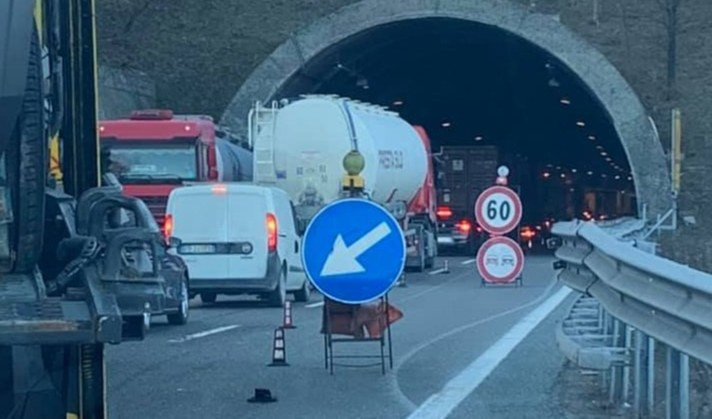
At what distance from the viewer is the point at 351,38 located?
157 ft

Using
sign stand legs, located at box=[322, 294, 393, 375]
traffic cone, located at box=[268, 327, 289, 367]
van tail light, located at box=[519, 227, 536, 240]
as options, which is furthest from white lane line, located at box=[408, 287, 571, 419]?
van tail light, located at box=[519, 227, 536, 240]

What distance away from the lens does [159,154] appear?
32.2 metres

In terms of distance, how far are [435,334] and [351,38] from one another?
97.1ft

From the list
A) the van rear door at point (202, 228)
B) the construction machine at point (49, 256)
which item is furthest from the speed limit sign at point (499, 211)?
the construction machine at point (49, 256)

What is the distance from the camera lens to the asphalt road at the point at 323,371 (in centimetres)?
1181

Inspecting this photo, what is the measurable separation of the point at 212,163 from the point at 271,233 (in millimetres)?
7322

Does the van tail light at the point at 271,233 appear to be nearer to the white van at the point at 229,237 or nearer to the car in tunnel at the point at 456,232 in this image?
the white van at the point at 229,237

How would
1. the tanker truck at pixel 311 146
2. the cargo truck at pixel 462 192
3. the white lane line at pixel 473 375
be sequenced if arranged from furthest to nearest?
the cargo truck at pixel 462 192 → the tanker truck at pixel 311 146 → the white lane line at pixel 473 375

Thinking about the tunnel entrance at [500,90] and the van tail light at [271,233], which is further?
the tunnel entrance at [500,90]

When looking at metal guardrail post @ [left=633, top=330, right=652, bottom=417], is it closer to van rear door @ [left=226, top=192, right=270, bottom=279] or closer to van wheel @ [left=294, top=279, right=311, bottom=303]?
van rear door @ [left=226, top=192, right=270, bottom=279]

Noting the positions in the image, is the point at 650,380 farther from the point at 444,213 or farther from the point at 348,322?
the point at 444,213

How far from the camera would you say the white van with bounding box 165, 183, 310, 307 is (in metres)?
25.4

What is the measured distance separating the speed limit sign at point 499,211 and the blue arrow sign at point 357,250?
16705mm

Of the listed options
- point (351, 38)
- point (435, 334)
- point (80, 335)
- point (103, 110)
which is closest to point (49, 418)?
point (80, 335)
